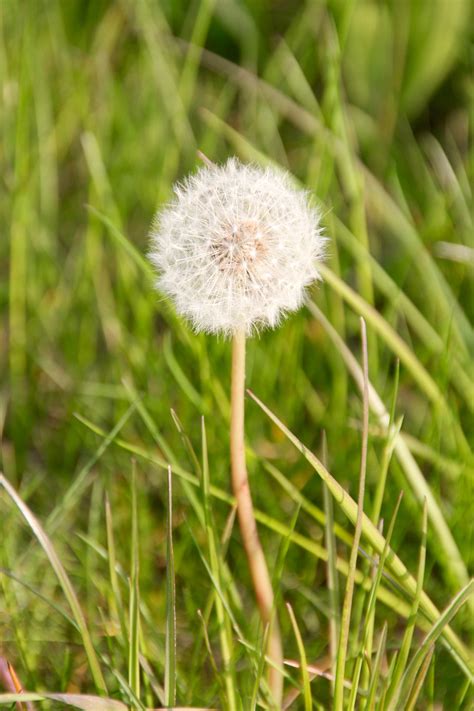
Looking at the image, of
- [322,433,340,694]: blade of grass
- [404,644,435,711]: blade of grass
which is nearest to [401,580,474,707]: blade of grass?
[404,644,435,711]: blade of grass

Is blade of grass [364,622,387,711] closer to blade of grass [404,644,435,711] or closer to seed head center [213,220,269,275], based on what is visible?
blade of grass [404,644,435,711]

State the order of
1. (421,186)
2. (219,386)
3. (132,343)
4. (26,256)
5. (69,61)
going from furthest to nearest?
A: (69,61) → (421,186) → (26,256) → (132,343) → (219,386)

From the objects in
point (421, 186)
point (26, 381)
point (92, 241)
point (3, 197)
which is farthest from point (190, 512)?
point (421, 186)

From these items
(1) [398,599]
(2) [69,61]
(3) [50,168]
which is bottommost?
(1) [398,599]

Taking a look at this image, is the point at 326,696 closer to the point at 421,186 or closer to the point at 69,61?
the point at 421,186

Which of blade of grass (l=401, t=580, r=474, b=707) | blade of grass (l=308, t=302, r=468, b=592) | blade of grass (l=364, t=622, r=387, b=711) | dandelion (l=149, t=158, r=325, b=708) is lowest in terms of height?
blade of grass (l=364, t=622, r=387, b=711)

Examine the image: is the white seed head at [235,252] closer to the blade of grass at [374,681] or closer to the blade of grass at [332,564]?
the blade of grass at [332,564]
